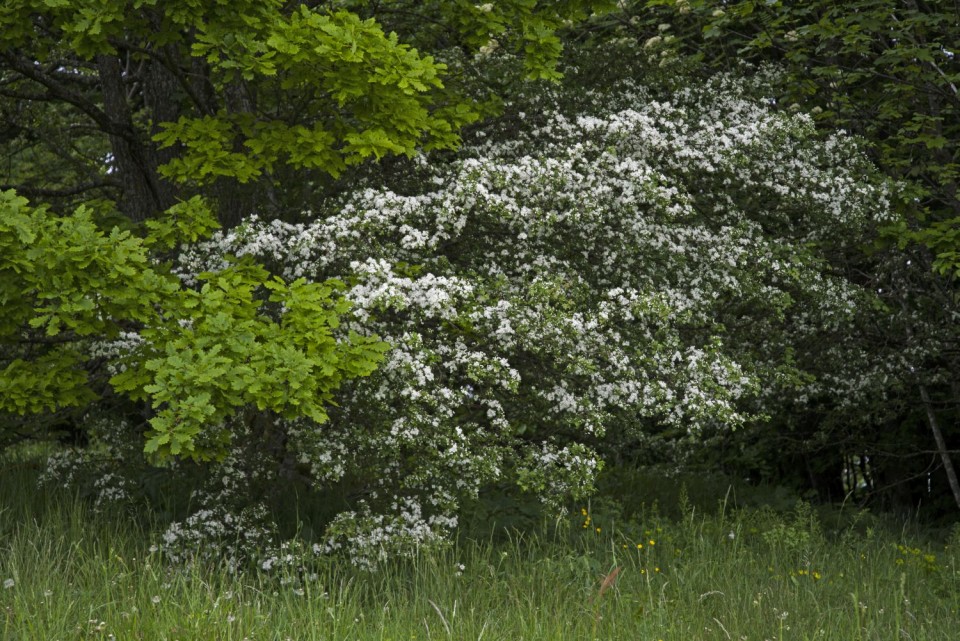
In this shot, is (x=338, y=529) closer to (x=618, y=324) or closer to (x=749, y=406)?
(x=618, y=324)

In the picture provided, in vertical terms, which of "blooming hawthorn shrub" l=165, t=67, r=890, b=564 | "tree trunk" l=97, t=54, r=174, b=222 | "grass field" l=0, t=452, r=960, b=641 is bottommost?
"grass field" l=0, t=452, r=960, b=641

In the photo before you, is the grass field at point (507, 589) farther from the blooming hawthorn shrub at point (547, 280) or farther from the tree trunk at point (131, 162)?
the tree trunk at point (131, 162)

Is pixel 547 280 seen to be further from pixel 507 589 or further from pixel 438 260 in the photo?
pixel 507 589

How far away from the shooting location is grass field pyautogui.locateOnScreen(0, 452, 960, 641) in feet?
18.0

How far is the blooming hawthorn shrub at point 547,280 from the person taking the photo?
7145mm

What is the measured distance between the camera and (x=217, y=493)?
8.14m

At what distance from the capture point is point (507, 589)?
6.91 m

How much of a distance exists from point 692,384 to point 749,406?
3.99 meters

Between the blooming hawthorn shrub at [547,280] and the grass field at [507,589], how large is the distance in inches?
20.7

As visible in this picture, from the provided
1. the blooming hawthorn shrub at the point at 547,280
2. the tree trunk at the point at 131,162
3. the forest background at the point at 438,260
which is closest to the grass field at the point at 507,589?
the forest background at the point at 438,260

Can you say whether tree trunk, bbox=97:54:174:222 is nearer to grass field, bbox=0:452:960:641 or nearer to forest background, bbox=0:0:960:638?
forest background, bbox=0:0:960:638

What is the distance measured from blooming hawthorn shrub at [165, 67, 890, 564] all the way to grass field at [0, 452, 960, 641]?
526 millimetres

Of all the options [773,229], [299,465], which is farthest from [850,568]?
[299,465]

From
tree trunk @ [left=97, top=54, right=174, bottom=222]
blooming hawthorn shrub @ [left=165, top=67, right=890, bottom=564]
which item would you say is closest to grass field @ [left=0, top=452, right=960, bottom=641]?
blooming hawthorn shrub @ [left=165, top=67, right=890, bottom=564]
